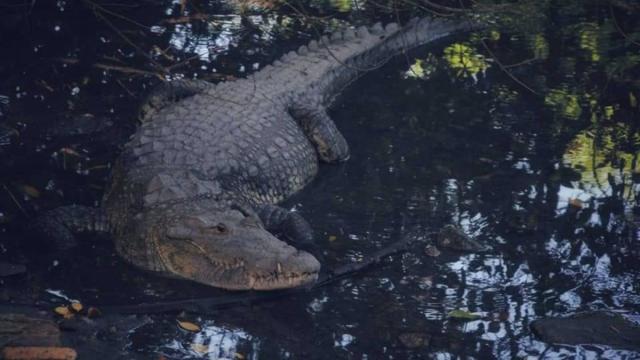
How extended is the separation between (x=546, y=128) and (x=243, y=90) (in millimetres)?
2508

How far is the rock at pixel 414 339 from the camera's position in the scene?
457cm

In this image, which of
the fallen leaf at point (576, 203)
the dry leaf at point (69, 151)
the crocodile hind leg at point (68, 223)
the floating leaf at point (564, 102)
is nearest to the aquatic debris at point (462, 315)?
the fallen leaf at point (576, 203)

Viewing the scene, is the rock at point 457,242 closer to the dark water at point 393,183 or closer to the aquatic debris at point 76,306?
the dark water at point 393,183

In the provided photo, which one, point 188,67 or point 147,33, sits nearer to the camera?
point 188,67

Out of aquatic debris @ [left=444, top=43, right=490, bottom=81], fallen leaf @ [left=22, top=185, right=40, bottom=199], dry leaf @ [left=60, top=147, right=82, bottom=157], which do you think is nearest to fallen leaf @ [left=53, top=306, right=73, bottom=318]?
fallen leaf @ [left=22, top=185, right=40, bottom=199]

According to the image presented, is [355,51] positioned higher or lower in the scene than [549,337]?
higher

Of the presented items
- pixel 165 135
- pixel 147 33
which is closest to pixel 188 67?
pixel 147 33

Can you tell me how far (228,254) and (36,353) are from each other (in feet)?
3.98

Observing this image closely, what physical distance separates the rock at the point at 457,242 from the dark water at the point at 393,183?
0.10 metres

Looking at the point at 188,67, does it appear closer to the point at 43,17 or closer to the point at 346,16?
the point at 43,17

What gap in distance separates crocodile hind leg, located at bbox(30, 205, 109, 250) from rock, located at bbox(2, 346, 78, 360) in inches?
51.1

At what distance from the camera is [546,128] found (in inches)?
297

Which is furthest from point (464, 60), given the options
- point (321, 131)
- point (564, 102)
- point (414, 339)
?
point (414, 339)

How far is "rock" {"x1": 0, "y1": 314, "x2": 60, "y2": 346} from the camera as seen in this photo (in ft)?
13.8
